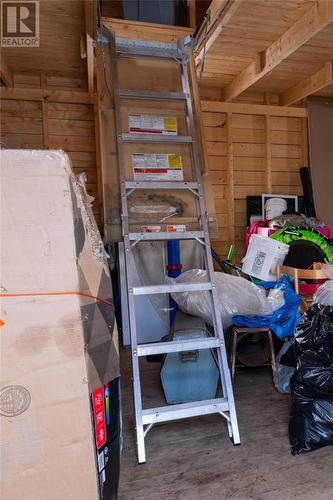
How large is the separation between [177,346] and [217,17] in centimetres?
236

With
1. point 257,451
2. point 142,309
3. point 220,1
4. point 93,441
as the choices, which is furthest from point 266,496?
point 220,1

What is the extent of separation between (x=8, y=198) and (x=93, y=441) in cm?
64

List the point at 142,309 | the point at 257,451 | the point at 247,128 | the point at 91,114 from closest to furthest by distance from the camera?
the point at 257,451
the point at 142,309
the point at 91,114
the point at 247,128

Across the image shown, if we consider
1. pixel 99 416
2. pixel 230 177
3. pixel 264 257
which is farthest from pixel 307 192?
pixel 99 416

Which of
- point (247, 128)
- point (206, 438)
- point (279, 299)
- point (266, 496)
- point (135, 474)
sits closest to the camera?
point (266, 496)

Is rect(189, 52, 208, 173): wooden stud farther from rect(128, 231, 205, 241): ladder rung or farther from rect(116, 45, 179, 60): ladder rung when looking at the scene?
rect(128, 231, 205, 241): ladder rung

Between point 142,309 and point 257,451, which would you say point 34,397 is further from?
point 142,309

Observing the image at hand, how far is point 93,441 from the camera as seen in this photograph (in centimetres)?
86

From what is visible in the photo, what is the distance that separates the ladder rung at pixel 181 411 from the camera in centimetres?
162

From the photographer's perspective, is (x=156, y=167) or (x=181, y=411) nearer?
(x=181, y=411)

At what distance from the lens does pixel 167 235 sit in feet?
6.33

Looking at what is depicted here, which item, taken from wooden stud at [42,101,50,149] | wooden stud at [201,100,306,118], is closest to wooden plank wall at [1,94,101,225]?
wooden stud at [42,101,50,149]

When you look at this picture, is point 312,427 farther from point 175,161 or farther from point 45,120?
point 45,120

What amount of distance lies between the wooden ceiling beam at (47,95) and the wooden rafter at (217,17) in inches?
51.3
